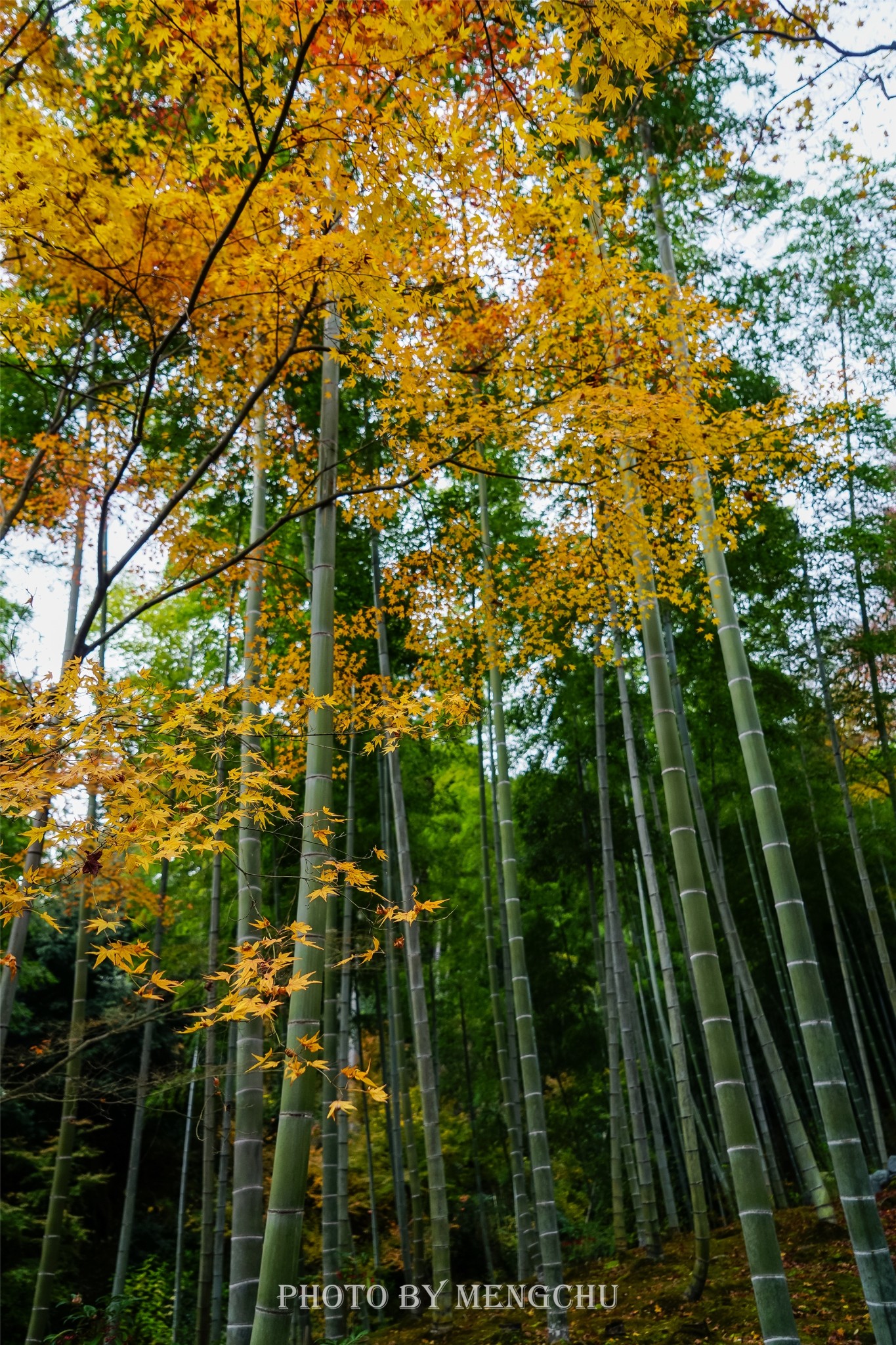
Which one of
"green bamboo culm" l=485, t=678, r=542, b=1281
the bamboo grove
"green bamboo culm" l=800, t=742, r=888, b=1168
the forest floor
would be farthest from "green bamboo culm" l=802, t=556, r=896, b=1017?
"green bamboo culm" l=485, t=678, r=542, b=1281

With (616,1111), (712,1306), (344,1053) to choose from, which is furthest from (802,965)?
(344,1053)

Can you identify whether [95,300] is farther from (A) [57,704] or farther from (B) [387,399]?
(A) [57,704]

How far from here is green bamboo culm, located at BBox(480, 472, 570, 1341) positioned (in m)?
4.82

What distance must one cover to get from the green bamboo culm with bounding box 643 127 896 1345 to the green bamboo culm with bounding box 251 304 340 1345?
176cm

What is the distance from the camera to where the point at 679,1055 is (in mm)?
5730

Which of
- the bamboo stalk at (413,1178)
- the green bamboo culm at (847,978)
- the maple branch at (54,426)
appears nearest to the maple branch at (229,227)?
the maple branch at (54,426)

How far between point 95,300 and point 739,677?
324cm

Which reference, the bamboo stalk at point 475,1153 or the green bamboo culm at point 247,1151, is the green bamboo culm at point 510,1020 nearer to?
the bamboo stalk at point 475,1153

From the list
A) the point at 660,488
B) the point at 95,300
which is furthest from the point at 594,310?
the point at 95,300

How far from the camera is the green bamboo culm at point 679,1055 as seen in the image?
4613 millimetres

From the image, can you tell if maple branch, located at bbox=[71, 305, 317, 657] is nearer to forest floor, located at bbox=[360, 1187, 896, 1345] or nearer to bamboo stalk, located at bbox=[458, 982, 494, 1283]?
forest floor, located at bbox=[360, 1187, 896, 1345]

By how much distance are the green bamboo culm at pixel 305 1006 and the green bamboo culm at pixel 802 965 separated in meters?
1.76

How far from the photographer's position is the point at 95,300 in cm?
377

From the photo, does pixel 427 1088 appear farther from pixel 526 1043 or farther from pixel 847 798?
pixel 847 798
